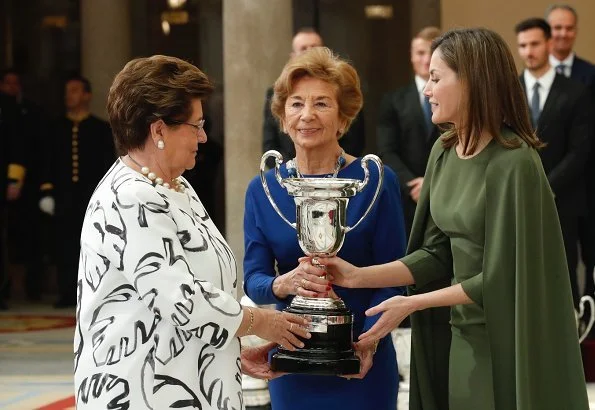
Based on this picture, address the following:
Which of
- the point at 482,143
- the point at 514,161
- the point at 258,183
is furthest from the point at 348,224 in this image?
the point at 514,161

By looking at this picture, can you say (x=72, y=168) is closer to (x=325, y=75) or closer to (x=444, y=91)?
(x=325, y=75)

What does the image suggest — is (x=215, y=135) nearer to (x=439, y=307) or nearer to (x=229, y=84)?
(x=229, y=84)

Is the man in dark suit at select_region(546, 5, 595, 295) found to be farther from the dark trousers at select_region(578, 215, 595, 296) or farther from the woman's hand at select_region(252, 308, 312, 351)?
the woman's hand at select_region(252, 308, 312, 351)

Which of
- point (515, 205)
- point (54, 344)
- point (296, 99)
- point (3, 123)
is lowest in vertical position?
point (54, 344)

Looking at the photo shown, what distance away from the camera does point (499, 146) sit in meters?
3.47

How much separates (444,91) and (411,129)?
15.6 ft

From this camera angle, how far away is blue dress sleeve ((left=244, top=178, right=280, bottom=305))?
13.2 ft

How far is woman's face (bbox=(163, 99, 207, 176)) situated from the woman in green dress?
676 millimetres

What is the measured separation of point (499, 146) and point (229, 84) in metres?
6.41

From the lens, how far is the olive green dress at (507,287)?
3395 mm

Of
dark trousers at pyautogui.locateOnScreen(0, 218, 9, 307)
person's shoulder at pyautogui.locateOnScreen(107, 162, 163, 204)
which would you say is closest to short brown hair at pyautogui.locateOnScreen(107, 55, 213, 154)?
person's shoulder at pyautogui.locateOnScreen(107, 162, 163, 204)

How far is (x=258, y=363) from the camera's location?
392cm

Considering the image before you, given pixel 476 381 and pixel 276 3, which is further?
pixel 276 3

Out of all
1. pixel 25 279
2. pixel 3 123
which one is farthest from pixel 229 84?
pixel 25 279
